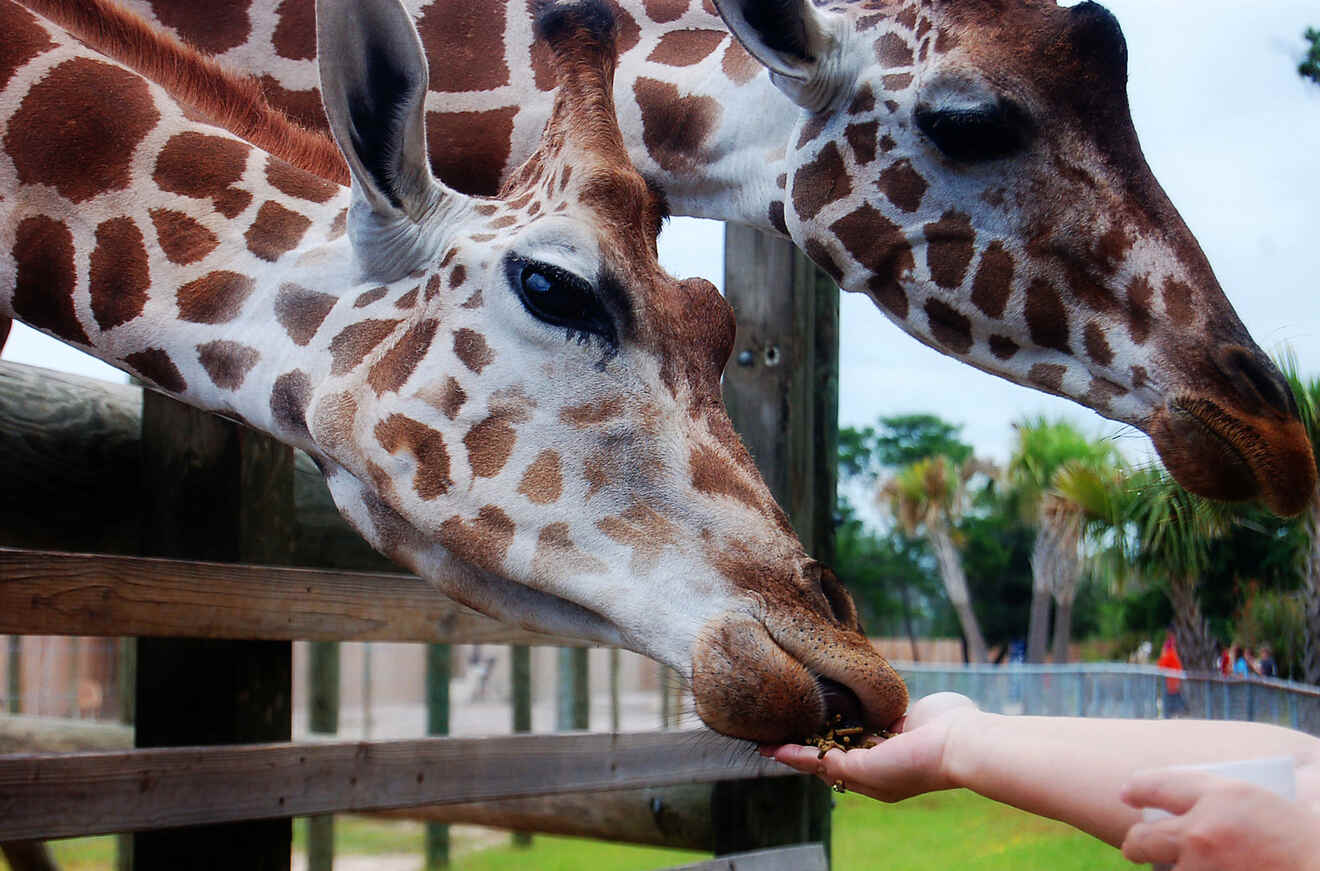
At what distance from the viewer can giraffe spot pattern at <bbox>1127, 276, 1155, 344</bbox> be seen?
218cm

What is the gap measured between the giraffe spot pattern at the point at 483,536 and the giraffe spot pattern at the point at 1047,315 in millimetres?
1193

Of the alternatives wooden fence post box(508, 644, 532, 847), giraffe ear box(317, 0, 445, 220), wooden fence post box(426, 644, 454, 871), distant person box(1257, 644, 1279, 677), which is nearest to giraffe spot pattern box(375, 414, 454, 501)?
giraffe ear box(317, 0, 445, 220)

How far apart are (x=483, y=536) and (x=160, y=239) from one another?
2.57 feet

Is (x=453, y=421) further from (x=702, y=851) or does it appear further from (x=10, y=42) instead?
(x=702, y=851)

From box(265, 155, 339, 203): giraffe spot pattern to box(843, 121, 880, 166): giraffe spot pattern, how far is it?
3.47ft

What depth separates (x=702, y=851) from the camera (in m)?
3.54

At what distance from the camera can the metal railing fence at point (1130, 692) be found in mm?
7969

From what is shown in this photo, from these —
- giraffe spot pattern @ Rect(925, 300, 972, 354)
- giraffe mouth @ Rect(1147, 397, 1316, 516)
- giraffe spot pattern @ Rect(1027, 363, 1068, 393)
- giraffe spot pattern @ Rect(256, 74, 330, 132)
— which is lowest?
giraffe mouth @ Rect(1147, 397, 1316, 516)

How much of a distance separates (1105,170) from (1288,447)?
621mm

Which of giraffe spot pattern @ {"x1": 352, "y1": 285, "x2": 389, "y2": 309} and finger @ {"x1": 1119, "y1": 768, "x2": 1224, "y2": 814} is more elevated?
giraffe spot pattern @ {"x1": 352, "y1": 285, "x2": 389, "y2": 309}

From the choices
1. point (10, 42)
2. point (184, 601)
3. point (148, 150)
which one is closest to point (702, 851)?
point (184, 601)

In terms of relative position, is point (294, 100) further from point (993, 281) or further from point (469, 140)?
point (993, 281)

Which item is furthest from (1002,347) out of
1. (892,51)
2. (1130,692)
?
(1130,692)

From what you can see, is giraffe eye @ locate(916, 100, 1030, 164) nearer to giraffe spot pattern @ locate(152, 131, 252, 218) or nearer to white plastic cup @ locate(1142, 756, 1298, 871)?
giraffe spot pattern @ locate(152, 131, 252, 218)
